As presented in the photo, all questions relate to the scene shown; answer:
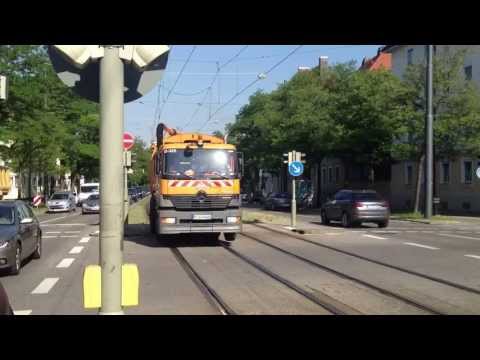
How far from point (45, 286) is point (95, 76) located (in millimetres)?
6769

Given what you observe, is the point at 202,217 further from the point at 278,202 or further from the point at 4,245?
the point at 278,202

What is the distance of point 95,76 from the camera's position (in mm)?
4250

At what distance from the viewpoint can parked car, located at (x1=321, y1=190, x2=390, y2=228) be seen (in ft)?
86.3

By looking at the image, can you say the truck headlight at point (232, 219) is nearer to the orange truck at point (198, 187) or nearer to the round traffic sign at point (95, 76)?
the orange truck at point (198, 187)

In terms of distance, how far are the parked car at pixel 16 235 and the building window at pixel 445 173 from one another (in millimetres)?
35928

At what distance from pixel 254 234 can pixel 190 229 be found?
4945 mm

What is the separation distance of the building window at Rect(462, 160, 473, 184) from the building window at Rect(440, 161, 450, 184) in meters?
1.86

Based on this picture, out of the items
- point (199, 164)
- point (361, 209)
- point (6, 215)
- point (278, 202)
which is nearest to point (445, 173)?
point (278, 202)

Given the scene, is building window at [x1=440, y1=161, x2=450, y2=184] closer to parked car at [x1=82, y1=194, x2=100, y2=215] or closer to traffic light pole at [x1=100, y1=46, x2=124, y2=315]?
parked car at [x1=82, y1=194, x2=100, y2=215]

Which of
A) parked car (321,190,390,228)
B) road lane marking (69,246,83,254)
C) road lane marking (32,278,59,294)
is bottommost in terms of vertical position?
road lane marking (69,246,83,254)

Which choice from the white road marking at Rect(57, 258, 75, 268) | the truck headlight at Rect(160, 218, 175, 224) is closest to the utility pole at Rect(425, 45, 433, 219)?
the truck headlight at Rect(160, 218, 175, 224)

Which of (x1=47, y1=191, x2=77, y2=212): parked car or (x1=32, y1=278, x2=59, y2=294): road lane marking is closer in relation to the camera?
(x1=32, y1=278, x2=59, y2=294): road lane marking

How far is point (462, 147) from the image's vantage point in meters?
34.6
